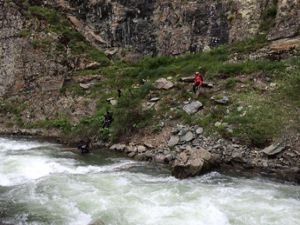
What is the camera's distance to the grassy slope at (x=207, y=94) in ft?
74.5

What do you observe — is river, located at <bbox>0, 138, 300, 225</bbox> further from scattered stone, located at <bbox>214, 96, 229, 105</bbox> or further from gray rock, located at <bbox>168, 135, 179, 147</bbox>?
scattered stone, located at <bbox>214, 96, 229, 105</bbox>

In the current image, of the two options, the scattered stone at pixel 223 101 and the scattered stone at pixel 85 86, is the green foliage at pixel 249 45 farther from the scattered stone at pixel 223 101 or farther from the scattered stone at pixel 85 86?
the scattered stone at pixel 85 86

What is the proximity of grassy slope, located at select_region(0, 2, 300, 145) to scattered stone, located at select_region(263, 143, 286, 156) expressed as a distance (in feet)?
2.24

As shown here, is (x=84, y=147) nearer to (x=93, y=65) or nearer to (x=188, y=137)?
(x=188, y=137)

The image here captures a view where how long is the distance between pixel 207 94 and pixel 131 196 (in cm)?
1084

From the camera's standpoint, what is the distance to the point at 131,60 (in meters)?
37.1

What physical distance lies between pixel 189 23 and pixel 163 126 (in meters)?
12.4

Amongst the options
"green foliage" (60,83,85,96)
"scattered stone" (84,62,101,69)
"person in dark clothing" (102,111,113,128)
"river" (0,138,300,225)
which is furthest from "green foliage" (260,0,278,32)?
"river" (0,138,300,225)

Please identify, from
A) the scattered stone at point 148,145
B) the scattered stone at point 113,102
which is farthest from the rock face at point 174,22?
the scattered stone at point 148,145

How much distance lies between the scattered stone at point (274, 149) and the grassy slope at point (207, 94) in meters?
0.68

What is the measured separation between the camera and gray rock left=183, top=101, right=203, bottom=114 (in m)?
25.2

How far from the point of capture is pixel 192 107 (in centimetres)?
2548

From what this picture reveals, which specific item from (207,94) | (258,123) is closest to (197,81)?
(207,94)

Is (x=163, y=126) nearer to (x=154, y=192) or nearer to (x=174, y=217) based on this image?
(x=154, y=192)
